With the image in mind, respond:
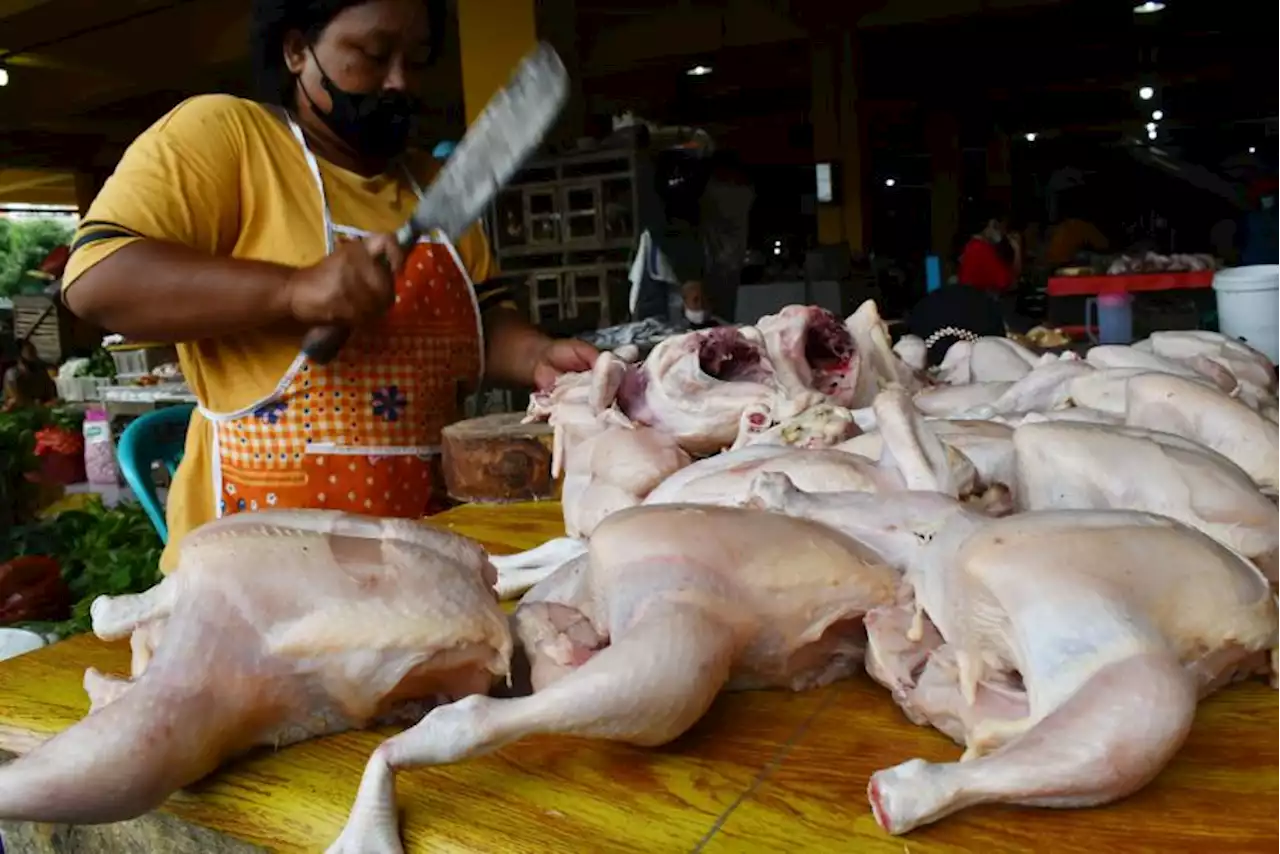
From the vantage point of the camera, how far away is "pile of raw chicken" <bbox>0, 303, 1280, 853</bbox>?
0.92 meters

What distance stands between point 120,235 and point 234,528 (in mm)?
1205

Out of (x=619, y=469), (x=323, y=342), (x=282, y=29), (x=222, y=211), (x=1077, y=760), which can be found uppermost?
(x=282, y=29)

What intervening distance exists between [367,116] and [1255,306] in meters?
3.02

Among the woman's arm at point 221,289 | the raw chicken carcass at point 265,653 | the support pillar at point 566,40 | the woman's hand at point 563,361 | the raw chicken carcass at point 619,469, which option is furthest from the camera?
the support pillar at point 566,40

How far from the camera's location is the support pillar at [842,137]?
1141 cm

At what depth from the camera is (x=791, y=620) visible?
113 centimetres

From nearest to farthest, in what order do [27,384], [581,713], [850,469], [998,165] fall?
[581,713]
[850,469]
[27,384]
[998,165]

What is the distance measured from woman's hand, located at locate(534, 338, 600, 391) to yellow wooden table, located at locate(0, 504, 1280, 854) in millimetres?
1522

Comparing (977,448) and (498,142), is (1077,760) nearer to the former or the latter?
(977,448)

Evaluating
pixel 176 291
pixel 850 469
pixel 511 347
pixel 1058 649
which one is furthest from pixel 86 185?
pixel 1058 649

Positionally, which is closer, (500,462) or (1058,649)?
(1058,649)

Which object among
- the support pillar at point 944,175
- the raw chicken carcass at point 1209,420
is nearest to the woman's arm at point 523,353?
the raw chicken carcass at point 1209,420

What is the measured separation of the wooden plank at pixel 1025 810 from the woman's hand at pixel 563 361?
1607mm

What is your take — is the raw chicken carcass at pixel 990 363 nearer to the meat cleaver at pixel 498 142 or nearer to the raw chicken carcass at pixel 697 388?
the raw chicken carcass at pixel 697 388
